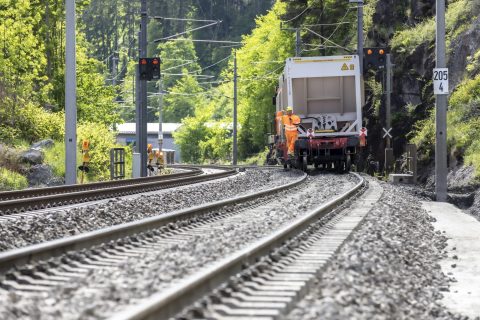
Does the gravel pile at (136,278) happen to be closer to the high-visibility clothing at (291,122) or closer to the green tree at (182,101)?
the high-visibility clothing at (291,122)

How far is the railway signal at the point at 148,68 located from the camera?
101 ft

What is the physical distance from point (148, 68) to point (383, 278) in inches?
935

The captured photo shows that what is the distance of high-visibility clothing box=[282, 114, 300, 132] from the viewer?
28.4 m

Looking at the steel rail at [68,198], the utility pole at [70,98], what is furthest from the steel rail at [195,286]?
the utility pole at [70,98]

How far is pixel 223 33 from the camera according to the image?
14700cm

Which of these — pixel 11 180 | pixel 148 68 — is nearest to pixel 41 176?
pixel 11 180

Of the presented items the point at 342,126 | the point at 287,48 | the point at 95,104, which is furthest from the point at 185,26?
the point at 342,126

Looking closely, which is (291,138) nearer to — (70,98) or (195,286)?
(70,98)

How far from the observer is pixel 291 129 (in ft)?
95.2

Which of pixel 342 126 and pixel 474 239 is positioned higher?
pixel 342 126

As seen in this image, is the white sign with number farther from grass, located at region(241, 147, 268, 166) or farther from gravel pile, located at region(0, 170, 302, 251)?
grass, located at region(241, 147, 268, 166)

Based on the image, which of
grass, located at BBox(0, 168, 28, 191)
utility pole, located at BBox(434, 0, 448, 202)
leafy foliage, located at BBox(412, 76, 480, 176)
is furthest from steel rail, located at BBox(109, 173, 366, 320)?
leafy foliage, located at BBox(412, 76, 480, 176)

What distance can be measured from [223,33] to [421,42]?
112177mm

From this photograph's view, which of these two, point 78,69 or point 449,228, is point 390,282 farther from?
point 78,69
